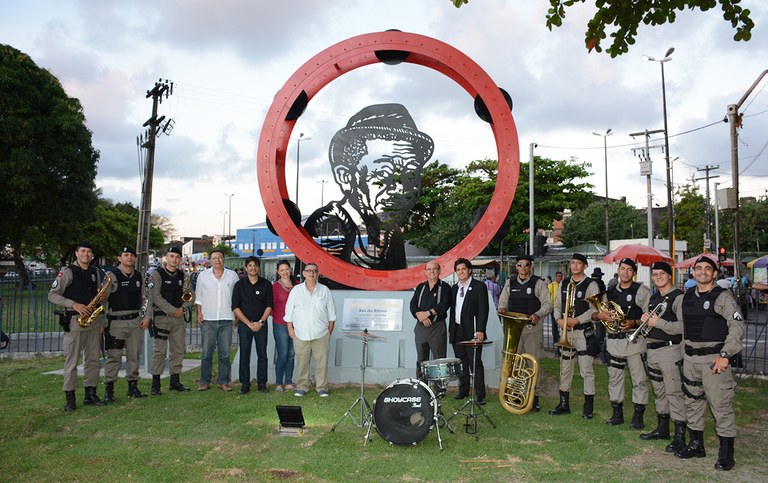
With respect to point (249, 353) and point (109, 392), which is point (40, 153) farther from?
point (249, 353)

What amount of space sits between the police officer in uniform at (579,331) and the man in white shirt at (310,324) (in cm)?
308

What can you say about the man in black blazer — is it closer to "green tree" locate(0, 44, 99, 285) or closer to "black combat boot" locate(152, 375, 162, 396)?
"black combat boot" locate(152, 375, 162, 396)

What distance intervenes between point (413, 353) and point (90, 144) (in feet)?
69.5

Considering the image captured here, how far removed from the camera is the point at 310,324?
8.03m

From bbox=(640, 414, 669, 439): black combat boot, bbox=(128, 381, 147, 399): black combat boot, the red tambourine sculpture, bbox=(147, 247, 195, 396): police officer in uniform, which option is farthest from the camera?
the red tambourine sculpture

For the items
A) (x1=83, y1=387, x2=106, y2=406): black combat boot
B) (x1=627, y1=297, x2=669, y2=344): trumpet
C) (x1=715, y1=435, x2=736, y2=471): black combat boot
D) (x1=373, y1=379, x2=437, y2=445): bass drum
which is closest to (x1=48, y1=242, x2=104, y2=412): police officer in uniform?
(x1=83, y1=387, x2=106, y2=406): black combat boot

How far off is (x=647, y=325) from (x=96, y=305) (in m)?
6.55

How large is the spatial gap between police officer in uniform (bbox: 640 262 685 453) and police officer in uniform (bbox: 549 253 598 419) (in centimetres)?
84

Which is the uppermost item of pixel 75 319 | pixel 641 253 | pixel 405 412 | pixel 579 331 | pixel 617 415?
pixel 641 253

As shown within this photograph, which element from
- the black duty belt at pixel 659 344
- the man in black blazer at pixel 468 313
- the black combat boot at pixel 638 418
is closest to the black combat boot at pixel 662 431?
the black combat boot at pixel 638 418

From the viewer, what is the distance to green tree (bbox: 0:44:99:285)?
2100cm

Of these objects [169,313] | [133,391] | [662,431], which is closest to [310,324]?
[169,313]

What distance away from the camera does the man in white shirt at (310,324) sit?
8.05m

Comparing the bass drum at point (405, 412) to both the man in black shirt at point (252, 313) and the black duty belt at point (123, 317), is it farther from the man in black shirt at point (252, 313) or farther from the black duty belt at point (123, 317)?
the black duty belt at point (123, 317)
